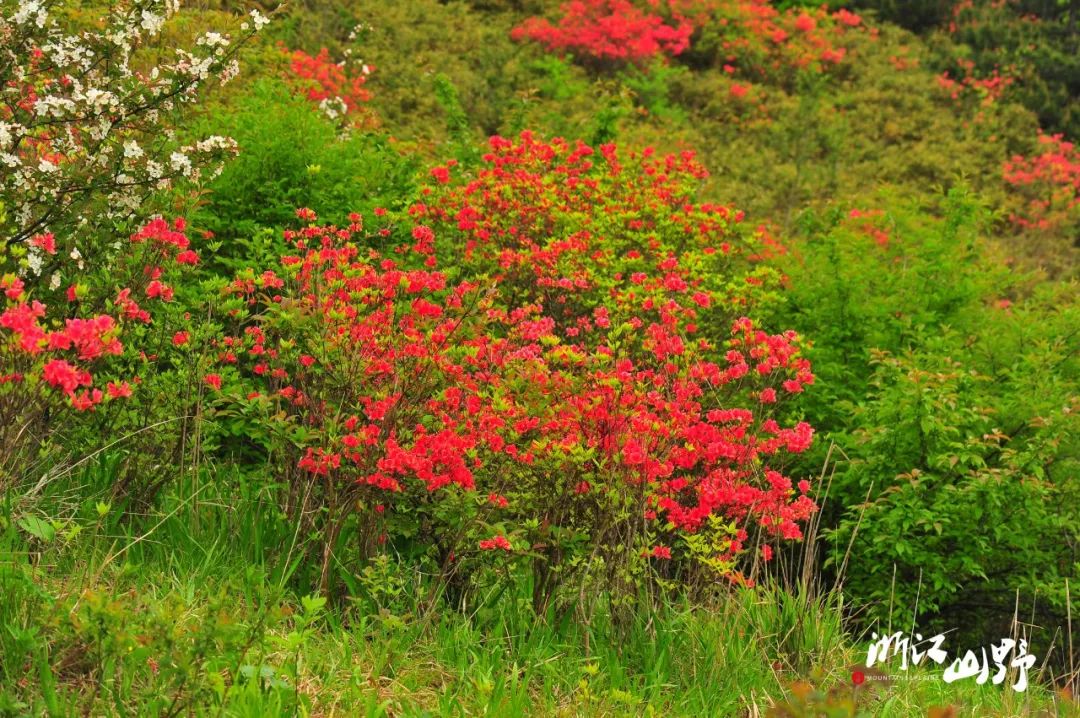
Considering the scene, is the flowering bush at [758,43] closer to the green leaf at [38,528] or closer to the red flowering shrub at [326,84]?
the red flowering shrub at [326,84]

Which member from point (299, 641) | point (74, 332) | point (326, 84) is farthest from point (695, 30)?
point (299, 641)

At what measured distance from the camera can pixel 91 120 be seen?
13.5ft

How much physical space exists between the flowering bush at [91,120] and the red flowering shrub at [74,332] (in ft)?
0.56

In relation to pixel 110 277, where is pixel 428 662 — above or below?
below

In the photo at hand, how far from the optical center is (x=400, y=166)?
7473 mm

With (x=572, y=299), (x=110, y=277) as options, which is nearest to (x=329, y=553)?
(x=110, y=277)

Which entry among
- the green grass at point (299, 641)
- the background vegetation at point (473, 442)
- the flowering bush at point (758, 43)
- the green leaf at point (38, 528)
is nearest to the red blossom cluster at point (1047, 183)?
the flowering bush at point (758, 43)

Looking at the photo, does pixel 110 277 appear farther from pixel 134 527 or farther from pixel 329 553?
pixel 329 553

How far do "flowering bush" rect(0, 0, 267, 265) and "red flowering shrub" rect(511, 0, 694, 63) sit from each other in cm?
1329

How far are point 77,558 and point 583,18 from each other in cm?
1542

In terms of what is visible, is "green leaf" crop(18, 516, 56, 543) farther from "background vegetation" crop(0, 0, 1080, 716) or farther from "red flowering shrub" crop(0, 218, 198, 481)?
"red flowering shrub" crop(0, 218, 198, 481)

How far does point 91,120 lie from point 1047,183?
53.4 ft

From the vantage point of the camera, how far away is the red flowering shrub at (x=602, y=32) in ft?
55.6

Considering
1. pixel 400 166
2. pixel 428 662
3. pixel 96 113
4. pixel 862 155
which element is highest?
pixel 96 113
